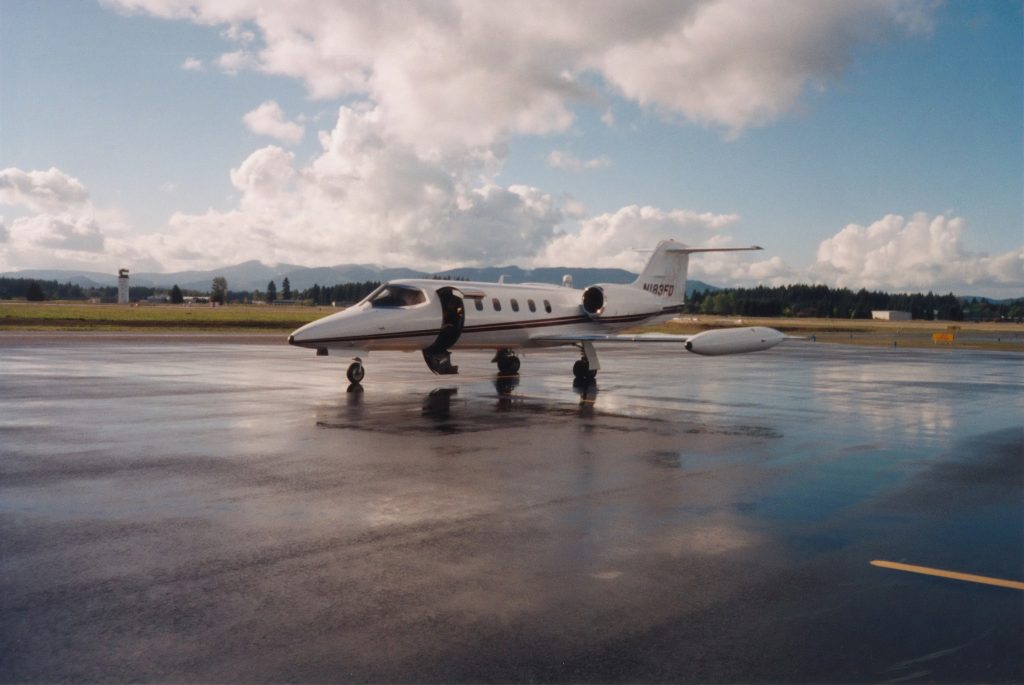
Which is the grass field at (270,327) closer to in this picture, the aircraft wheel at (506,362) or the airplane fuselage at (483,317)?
the airplane fuselage at (483,317)

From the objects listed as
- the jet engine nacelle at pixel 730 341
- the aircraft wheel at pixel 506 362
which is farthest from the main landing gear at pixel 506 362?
the jet engine nacelle at pixel 730 341

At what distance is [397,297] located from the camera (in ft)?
66.1

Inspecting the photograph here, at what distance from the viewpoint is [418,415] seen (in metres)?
15.3

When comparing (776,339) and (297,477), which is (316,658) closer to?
(297,477)

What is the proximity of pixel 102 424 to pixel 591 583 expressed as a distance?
10666mm

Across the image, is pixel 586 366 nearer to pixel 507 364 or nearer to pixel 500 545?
pixel 507 364

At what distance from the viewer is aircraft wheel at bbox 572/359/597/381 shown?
23703 mm

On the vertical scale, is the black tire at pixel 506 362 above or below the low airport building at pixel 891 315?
below

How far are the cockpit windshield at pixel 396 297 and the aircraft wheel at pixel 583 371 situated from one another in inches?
225

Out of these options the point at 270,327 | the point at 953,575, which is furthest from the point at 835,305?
the point at 953,575

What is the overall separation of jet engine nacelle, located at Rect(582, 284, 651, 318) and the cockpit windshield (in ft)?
21.1

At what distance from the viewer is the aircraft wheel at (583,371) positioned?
23.7m

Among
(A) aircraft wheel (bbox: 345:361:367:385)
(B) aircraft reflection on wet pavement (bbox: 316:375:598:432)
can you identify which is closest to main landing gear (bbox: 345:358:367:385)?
(A) aircraft wheel (bbox: 345:361:367:385)

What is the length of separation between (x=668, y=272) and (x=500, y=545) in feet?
72.7
